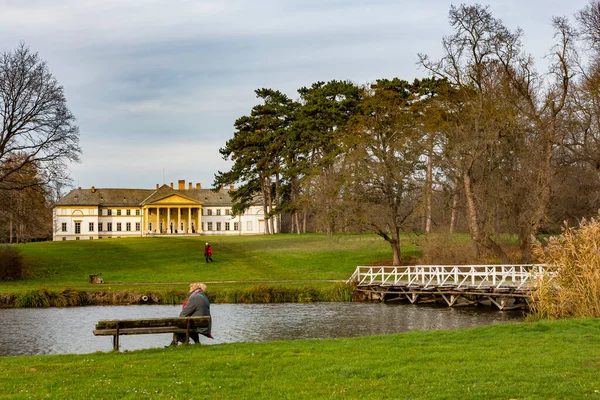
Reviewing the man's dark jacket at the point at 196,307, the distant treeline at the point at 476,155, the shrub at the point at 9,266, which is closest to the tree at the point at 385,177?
the distant treeline at the point at 476,155

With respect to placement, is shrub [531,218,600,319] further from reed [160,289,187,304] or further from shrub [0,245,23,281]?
shrub [0,245,23,281]

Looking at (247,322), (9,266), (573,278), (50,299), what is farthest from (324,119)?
(573,278)

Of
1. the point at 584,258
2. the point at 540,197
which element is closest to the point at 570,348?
the point at 584,258

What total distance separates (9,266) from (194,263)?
1174cm

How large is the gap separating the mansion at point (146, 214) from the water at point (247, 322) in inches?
2955

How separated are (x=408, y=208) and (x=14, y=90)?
2340 centimetres

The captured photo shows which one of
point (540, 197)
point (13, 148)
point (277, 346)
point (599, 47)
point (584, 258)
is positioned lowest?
point (277, 346)

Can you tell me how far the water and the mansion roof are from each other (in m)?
76.3

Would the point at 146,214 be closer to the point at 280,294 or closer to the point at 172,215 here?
the point at 172,215

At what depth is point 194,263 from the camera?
45.1 m

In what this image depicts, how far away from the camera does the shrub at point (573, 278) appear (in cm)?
1614

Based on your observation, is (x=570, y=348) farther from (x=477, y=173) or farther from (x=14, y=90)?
(x=14, y=90)

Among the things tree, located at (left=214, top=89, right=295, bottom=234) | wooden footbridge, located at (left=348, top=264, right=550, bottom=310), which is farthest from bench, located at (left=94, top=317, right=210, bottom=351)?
tree, located at (left=214, top=89, right=295, bottom=234)

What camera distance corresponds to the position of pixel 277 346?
13398 mm
